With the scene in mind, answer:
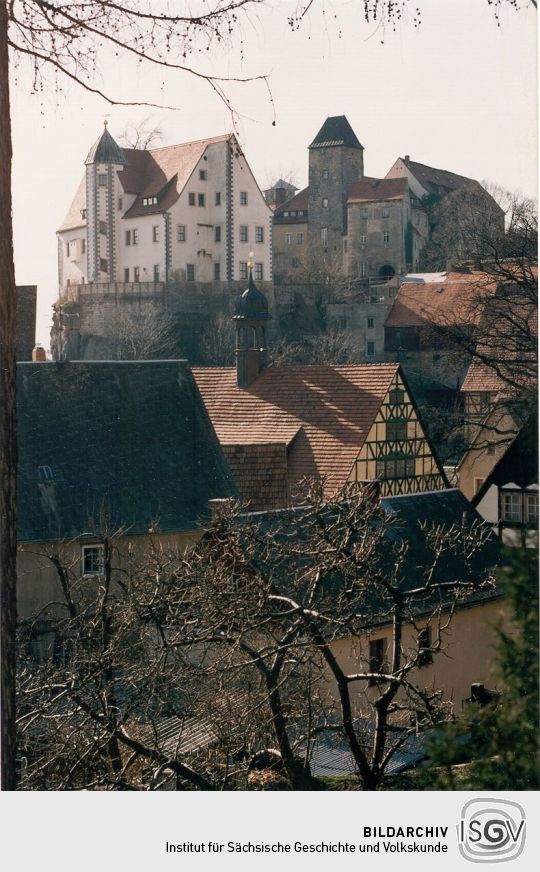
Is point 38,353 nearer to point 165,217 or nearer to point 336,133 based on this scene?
point 165,217

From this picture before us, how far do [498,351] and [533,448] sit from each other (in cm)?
78

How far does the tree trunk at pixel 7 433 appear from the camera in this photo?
3.25 meters

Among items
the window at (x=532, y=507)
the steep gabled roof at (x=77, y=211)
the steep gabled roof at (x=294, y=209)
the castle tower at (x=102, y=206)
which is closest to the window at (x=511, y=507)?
the window at (x=532, y=507)

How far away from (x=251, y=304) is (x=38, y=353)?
8.97ft

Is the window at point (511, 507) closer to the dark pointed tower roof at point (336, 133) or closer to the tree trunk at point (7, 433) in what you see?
the dark pointed tower roof at point (336, 133)

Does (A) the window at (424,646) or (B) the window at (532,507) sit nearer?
(B) the window at (532,507)

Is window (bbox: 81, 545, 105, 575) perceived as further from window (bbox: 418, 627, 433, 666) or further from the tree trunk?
window (bbox: 418, 627, 433, 666)

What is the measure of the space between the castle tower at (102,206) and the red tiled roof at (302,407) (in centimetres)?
141

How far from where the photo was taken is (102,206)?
3842 mm

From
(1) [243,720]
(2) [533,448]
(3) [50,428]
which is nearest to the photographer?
(2) [533,448]

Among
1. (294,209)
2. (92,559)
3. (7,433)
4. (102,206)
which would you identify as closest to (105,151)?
(102,206)

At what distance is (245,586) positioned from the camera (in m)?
3.87
